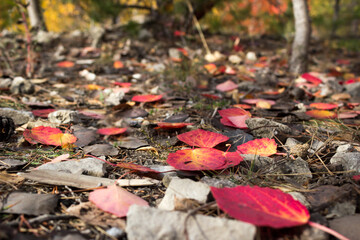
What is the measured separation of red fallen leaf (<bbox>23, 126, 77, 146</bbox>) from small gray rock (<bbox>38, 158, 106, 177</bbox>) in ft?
0.81

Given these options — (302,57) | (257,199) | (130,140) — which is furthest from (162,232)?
(302,57)

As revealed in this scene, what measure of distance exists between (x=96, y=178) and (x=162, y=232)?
0.44 m

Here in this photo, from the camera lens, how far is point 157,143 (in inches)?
61.5

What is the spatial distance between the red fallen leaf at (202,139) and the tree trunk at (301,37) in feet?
7.13

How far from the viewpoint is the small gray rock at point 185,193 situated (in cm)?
96

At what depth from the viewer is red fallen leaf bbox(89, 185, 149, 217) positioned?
0.92 metres

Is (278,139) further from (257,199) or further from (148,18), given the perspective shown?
(148,18)

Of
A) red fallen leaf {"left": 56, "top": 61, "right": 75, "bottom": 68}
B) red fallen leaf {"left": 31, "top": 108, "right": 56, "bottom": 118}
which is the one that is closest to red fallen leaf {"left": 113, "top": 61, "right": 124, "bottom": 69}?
red fallen leaf {"left": 56, "top": 61, "right": 75, "bottom": 68}

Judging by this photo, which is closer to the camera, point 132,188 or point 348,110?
point 132,188

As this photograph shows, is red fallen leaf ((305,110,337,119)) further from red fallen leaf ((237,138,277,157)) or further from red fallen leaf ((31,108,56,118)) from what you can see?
red fallen leaf ((31,108,56,118))

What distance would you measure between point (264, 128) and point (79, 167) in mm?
939

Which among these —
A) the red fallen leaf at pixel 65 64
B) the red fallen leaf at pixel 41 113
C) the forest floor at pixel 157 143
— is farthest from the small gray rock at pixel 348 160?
the red fallen leaf at pixel 65 64

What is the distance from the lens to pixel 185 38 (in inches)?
169

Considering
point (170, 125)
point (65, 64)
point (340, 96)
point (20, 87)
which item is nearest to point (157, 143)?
point (170, 125)
